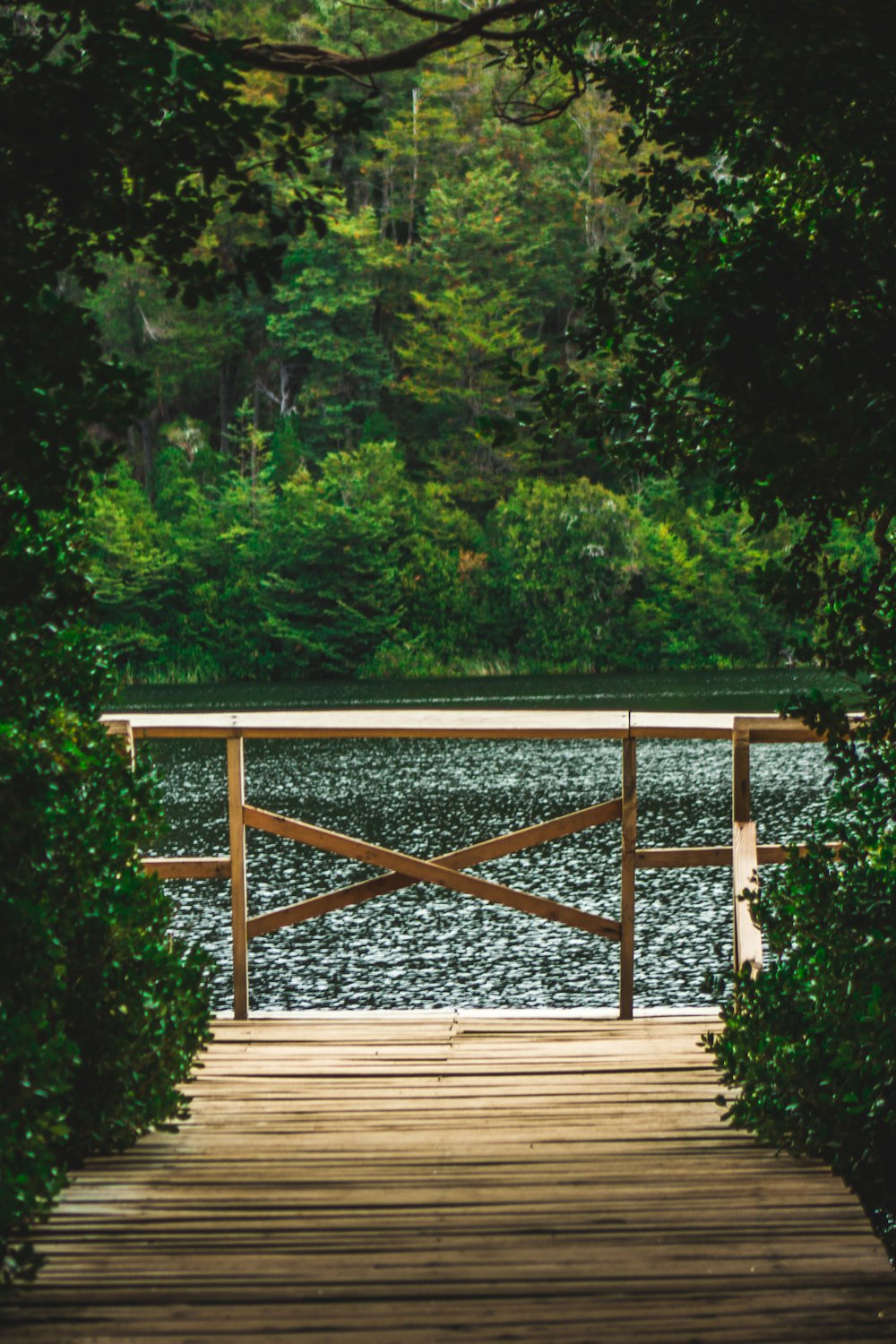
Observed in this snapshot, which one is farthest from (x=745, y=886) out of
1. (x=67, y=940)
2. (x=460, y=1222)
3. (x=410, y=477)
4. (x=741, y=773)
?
(x=410, y=477)

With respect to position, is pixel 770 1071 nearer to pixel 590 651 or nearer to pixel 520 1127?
pixel 520 1127

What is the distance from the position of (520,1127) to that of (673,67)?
8.45 ft

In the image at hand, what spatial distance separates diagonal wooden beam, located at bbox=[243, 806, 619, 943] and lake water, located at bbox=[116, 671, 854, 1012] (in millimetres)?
528

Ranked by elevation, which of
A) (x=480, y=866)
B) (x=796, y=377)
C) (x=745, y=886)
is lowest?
(x=480, y=866)

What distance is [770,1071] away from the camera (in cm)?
329

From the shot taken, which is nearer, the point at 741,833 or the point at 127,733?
the point at 127,733

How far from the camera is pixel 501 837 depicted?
500cm

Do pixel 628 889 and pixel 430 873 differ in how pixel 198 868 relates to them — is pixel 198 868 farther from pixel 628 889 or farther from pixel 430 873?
pixel 628 889

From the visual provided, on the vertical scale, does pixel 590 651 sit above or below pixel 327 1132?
below

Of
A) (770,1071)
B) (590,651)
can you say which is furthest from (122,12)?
(590,651)

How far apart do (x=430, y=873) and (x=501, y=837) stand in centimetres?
39

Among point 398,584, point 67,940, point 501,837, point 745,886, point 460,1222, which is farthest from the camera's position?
point 398,584

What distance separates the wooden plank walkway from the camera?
246 cm

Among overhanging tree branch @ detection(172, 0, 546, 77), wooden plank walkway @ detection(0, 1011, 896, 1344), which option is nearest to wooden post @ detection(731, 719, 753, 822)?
wooden plank walkway @ detection(0, 1011, 896, 1344)
